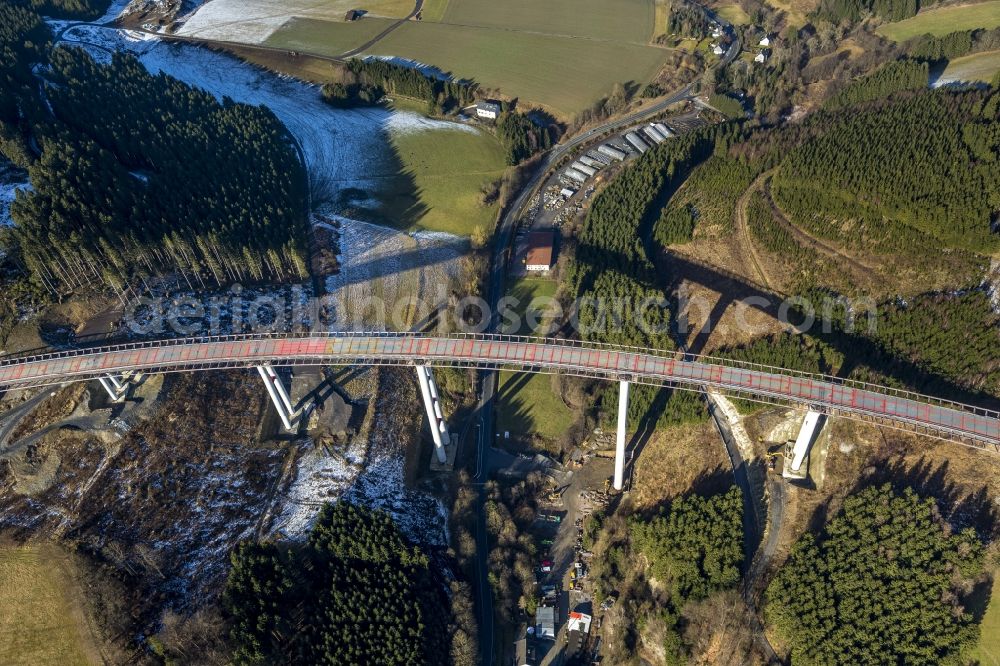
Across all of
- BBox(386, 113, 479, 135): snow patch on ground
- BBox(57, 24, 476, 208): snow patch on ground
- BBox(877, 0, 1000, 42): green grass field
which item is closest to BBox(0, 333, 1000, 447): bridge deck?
BBox(57, 24, 476, 208): snow patch on ground

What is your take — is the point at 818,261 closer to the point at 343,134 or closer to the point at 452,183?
the point at 452,183

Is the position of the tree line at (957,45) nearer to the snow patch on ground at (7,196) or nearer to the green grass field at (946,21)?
the green grass field at (946,21)

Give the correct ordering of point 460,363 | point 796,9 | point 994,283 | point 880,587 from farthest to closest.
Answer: point 796,9 < point 994,283 < point 460,363 < point 880,587

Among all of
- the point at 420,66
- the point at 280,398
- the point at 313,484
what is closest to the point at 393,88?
the point at 420,66

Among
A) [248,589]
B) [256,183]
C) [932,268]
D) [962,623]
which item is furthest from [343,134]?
[962,623]

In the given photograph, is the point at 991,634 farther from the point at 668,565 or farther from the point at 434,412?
the point at 434,412

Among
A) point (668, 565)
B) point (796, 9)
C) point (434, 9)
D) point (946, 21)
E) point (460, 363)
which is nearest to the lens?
point (668, 565)
